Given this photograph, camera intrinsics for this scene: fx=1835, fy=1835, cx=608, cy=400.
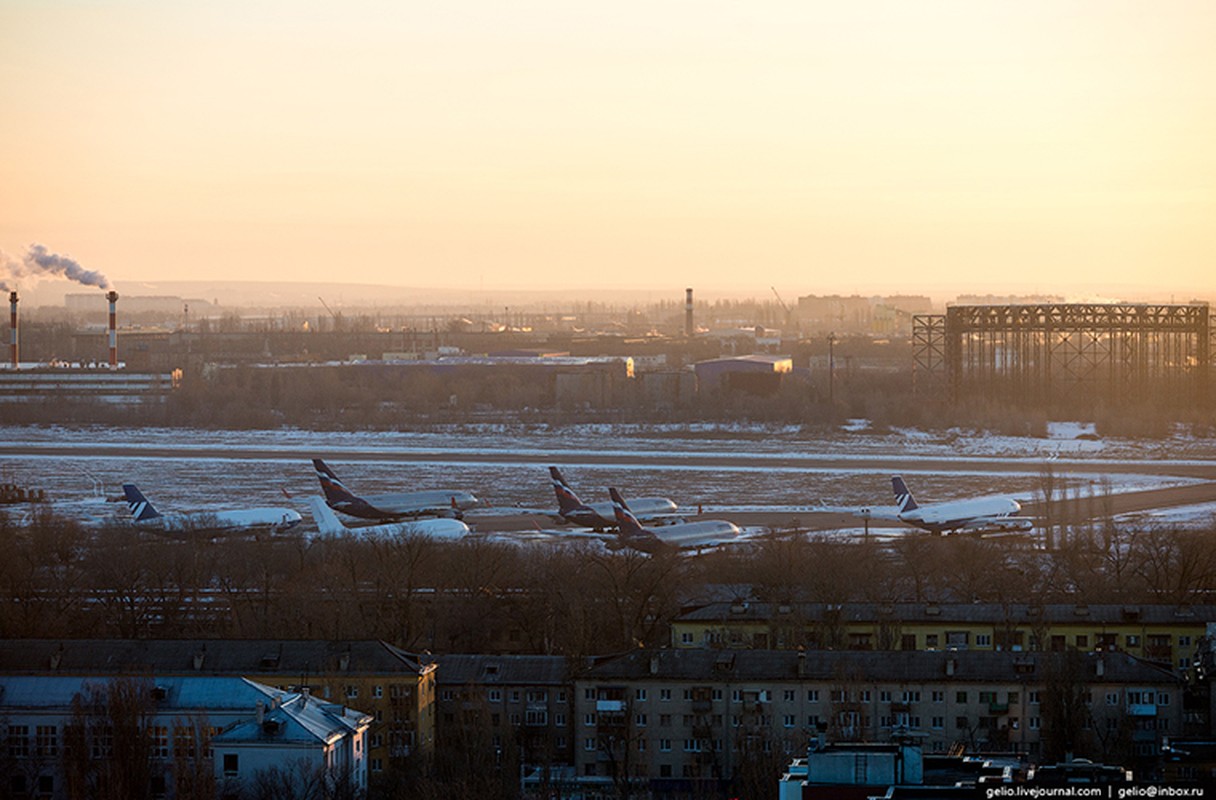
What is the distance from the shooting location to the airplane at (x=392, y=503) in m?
38.4

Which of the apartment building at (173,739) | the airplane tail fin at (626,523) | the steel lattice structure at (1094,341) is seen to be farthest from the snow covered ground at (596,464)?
the apartment building at (173,739)

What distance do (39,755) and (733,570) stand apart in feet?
40.8

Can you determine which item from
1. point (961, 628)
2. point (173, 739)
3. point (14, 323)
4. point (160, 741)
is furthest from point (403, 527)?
point (14, 323)

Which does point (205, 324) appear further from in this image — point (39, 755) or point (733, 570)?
point (39, 755)

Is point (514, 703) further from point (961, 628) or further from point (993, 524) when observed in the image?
point (993, 524)

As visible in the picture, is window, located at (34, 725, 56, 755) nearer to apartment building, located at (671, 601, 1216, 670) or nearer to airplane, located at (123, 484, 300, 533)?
apartment building, located at (671, 601, 1216, 670)

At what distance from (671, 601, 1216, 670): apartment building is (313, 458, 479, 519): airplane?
16.1 metres

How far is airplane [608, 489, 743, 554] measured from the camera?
1277 inches

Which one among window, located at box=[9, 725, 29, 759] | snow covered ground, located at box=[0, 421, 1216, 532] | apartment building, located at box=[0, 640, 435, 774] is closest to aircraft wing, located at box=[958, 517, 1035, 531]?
snow covered ground, located at box=[0, 421, 1216, 532]

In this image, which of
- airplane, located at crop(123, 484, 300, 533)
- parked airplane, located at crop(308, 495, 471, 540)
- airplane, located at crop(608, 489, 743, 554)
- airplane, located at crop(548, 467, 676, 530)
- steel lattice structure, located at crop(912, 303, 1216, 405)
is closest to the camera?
airplane, located at crop(608, 489, 743, 554)

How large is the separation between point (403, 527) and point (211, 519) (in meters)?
4.01

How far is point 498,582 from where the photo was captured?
26656 millimetres

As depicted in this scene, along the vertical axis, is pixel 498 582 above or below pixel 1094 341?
below

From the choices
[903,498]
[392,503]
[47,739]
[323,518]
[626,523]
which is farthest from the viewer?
[392,503]
